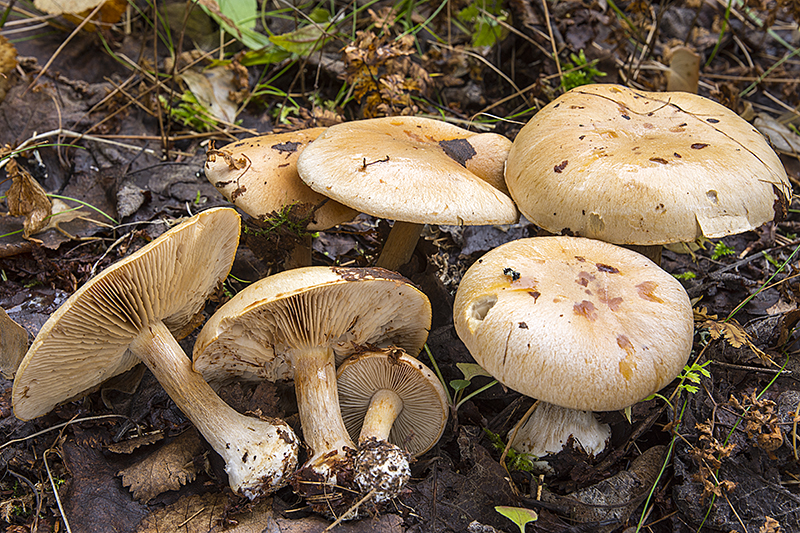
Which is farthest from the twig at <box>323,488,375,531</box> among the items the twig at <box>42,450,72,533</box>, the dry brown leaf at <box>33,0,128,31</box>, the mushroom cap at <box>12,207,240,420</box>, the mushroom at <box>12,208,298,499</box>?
the dry brown leaf at <box>33,0,128,31</box>

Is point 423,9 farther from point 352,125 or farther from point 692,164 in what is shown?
point 692,164

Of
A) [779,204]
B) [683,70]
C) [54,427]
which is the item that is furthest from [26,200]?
[683,70]

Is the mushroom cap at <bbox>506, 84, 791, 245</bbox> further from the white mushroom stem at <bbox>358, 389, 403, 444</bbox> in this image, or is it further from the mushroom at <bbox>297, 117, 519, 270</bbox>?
the white mushroom stem at <bbox>358, 389, 403, 444</bbox>

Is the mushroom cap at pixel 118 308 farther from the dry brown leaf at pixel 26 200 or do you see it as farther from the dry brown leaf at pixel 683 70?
the dry brown leaf at pixel 683 70

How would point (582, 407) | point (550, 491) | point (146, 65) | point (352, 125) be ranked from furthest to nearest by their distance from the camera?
1. point (146, 65)
2. point (352, 125)
3. point (550, 491)
4. point (582, 407)

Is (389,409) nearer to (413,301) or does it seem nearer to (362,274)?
(413,301)

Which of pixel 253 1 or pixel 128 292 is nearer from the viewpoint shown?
pixel 128 292

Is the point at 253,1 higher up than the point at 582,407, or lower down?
higher up

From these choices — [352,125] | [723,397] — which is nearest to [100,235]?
[352,125]
